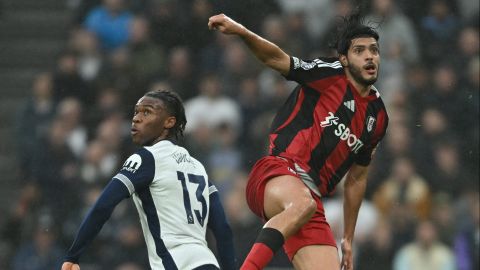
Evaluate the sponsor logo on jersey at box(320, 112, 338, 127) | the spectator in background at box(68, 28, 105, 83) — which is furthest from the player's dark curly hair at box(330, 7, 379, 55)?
the spectator in background at box(68, 28, 105, 83)

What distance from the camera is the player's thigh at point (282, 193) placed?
18.5 feet

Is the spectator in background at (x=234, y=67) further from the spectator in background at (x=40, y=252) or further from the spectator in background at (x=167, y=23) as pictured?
the spectator in background at (x=40, y=252)

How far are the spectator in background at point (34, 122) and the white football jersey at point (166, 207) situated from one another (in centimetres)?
503

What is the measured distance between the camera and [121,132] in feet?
32.7

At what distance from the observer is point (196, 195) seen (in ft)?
18.6

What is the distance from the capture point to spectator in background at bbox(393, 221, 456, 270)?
8953mm

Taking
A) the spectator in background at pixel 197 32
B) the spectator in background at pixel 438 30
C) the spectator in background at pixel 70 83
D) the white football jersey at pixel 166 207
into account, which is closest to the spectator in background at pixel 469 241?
the spectator in background at pixel 438 30

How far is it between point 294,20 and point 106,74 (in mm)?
1938

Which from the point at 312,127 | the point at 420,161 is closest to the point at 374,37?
the point at 312,127

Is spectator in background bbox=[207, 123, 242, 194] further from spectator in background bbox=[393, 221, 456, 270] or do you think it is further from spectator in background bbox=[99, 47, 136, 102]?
spectator in background bbox=[393, 221, 456, 270]

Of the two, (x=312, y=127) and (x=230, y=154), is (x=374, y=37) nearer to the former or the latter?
(x=312, y=127)

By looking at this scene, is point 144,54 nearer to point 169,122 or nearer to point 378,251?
point 378,251

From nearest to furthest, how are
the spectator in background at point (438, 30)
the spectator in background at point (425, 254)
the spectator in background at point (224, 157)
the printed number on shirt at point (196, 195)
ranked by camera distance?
the printed number on shirt at point (196, 195) → the spectator in background at point (425, 254) → the spectator in background at point (224, 157) → the spectator in background at point (438, 30)

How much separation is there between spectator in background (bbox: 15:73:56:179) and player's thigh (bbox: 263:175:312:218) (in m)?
5.06
